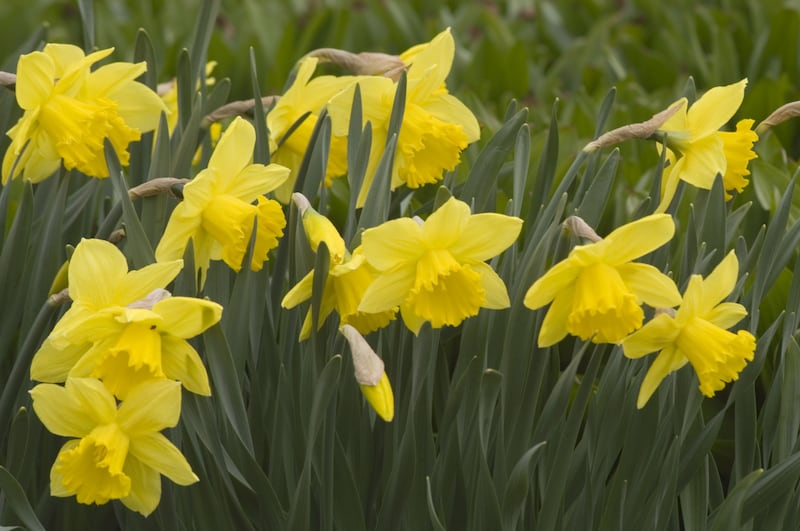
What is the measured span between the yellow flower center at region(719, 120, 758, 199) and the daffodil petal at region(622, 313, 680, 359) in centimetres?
35

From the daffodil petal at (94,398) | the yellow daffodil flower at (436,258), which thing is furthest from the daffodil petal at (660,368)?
the daffodil petal at (94,398)

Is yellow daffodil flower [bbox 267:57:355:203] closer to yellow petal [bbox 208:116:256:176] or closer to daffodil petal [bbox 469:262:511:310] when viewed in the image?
yellow petal [bbox 208:116:256:176]

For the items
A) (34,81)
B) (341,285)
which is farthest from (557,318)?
(34,81)

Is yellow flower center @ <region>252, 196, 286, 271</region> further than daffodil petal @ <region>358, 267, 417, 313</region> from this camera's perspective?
Yes

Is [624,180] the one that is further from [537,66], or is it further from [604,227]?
[537,66]

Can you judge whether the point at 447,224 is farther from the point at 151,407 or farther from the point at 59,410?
the point at 59,410

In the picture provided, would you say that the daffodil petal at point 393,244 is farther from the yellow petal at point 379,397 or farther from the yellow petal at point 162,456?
the yellow petal at point 162,456

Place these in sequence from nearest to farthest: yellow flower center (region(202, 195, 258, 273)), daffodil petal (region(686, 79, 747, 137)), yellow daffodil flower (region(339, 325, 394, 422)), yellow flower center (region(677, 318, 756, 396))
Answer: yellow daffodil flower (region(339, 325, 394, 422)) → yellow flower center (region(677, 318, 756, 396)) → yellow flower center (region(202, 195, 258, 273)) → daffodil petal (region(686, 79, 747, 137))

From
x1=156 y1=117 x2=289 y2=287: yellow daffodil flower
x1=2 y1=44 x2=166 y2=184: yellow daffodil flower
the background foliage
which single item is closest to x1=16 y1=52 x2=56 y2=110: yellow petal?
x1=2 y1=44 x2=166 y2=184: yellow daffodil flower

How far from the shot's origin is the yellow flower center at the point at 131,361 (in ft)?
4.62

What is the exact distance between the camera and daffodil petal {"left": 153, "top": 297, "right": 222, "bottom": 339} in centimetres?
143

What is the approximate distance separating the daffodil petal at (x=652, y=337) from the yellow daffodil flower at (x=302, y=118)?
0.65 meters

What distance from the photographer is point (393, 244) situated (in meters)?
1.46

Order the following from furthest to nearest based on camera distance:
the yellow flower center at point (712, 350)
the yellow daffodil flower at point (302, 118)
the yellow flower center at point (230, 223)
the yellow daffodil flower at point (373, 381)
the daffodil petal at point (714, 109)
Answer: the yellow daffodil flower at point (302, 118)
the daffodil petal at point (714, 109)
the yellow flower center at point (230, 223)
the yellow flower center at point (712, 350)
the yellow daffodil flower at point (373, 381)
